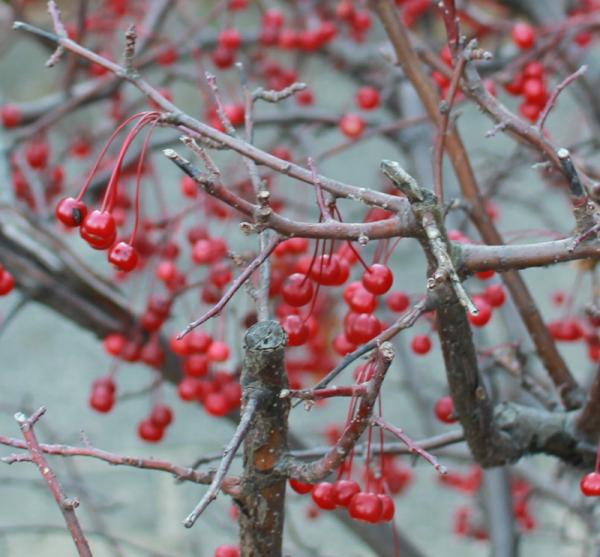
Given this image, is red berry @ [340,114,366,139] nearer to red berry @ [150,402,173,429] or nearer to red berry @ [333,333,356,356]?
red berry @ [150,402,173,429]

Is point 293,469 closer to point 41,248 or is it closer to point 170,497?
point 41,248

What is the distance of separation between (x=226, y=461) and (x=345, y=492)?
0.72 feet

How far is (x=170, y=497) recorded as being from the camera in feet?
7.07

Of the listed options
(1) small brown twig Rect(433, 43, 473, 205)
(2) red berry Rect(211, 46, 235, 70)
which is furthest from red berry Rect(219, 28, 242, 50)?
(1) small brown twig Rect(433, 43, 473, 205)

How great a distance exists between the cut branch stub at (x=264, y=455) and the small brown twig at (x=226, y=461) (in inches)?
0.8

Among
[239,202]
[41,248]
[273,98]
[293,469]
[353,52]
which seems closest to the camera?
[239,202]

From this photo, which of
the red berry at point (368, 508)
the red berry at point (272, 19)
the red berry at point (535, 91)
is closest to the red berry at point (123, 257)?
the red berry at point (368, 508)

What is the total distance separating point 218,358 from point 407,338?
3.39ft

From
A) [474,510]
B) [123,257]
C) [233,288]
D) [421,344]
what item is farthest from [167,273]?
[474,510]

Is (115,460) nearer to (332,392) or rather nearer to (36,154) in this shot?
(332,392)

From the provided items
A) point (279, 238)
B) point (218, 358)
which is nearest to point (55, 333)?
point (218, 358)

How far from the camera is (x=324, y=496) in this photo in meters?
0.81

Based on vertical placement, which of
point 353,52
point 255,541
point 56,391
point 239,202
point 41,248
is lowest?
point 255,541

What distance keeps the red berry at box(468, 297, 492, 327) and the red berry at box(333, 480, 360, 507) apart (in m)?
0.17
